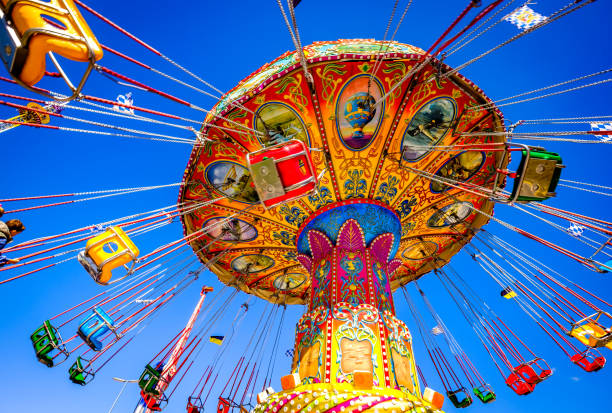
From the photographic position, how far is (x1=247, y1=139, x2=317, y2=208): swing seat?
169 inches

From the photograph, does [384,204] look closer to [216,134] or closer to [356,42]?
[356,42]

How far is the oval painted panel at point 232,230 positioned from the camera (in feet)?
25.6

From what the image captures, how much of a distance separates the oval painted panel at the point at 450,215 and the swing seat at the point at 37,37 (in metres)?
7.37

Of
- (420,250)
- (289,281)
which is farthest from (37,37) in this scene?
(420,250)

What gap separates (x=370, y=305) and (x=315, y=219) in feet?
7.28

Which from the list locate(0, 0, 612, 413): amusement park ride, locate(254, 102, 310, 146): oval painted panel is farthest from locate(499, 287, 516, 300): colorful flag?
locate(254, 102, 310, 146): oval painted panel

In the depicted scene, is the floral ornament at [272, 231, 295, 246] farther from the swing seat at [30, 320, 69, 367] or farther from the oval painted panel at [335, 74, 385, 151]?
the swing seat at [30, 320, 69, 367]

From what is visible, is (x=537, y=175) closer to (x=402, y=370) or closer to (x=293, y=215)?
(x=402, y=370)

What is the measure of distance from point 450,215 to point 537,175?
3842 mm

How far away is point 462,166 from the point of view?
7109mm

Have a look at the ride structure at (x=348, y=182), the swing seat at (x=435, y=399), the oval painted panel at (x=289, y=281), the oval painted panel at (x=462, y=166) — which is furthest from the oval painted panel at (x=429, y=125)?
the oval painted panel at (x=289, y=281)

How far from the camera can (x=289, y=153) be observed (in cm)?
430

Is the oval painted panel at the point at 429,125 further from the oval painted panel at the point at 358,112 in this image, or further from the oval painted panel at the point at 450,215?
the oval painted panel at the point at 450,215

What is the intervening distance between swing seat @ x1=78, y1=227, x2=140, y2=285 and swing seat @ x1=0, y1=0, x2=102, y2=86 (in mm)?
2161
